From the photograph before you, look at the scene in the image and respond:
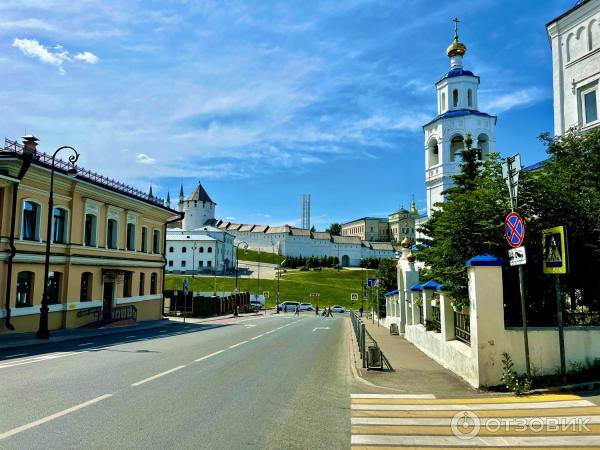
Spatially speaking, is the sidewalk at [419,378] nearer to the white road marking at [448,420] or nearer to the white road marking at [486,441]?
the white road marking at [448,420]

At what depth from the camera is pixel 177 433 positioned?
6379 millimetres

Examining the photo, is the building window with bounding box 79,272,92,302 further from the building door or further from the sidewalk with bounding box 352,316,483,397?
the sidewalk with bounding box 352,316,483,397

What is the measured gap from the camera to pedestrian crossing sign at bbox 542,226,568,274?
29.1 ft

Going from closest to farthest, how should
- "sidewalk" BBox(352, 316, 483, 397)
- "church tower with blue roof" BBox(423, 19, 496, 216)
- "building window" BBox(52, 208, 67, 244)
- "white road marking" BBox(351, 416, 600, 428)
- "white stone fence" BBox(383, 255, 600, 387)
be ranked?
"white road marking" BBox(351, 416, 600, 428) → "white stone fence" BBox(383, 255, 600, 387) → "sidewalk" BBox(352, 316, 483, 397) → "building window" BBox(52, 208, 67, 244) → "church tower with blue roof" BBox(423, 19, 496, 216)

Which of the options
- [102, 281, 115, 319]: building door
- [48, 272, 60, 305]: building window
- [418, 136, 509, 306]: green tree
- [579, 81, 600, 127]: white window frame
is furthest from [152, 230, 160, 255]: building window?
[579, 81, 600, 127]: white window frame

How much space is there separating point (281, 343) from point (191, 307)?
27932 mm

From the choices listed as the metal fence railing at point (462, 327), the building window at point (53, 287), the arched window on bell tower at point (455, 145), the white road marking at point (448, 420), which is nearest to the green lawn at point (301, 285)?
the arched window on bell tower at point (455, 145)

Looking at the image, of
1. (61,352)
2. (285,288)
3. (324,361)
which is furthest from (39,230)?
(285,288)

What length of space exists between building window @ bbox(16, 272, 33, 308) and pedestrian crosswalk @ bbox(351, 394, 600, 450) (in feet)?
66.4

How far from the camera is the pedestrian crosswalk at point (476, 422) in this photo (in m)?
6.09

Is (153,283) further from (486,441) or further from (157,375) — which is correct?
(486,441)

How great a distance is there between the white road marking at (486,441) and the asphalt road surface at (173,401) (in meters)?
0.48

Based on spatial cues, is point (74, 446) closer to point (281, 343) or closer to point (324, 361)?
point (324, 361)

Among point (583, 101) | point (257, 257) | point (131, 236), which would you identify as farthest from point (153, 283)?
point (257, 257)
